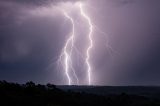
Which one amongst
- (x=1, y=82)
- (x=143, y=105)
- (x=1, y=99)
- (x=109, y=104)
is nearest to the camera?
(x=1, y=99)

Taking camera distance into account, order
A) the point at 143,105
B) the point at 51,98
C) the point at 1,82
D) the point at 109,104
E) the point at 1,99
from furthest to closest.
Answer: the point at 143,105 < the point at 109,104 < the point at 1,82 < the point at 51,98 < the point at 1,99

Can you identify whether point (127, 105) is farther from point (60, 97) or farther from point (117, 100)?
point (60, 97)

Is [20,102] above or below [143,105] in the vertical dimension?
below

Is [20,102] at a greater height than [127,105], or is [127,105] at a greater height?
[127,105]

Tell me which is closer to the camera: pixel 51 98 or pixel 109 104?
pixel 51 98

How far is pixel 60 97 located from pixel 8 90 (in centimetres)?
625

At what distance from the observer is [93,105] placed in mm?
55594

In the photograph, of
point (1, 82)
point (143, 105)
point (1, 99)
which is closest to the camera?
point (1, 99)

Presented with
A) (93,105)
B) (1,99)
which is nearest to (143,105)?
(93,105)

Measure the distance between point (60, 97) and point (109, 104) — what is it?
34.6 feet

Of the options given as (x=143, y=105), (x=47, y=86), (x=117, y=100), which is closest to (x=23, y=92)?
(x=47, y=86)

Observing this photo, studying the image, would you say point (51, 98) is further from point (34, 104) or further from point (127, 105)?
point (127, 105)

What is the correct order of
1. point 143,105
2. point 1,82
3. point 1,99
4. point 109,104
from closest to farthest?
1. point 1,99
2. point 1,82
3. point 109,104
4. point 143,105

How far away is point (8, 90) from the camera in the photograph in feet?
167
